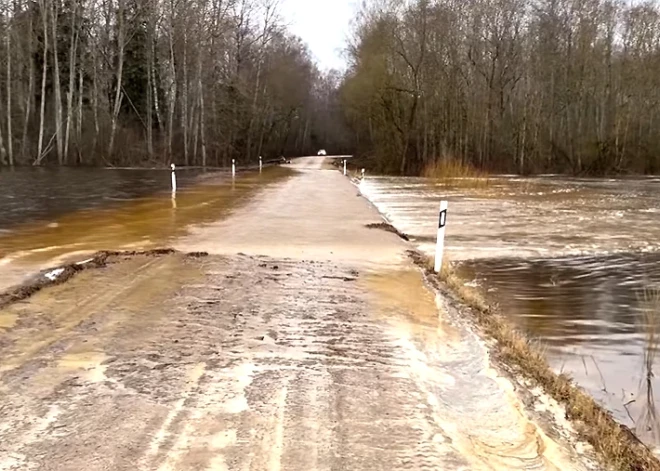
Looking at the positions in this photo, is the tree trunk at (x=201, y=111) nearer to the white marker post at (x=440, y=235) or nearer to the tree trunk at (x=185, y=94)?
the tree trunk at (x=185, y=94)

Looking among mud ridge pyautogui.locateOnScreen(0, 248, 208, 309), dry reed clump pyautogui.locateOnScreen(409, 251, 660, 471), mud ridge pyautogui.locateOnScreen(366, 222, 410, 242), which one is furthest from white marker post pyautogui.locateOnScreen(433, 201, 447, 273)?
mud ridge pyautogui.locateOnScreen(366, 222, 410, 242)

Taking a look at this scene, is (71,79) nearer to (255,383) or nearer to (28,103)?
(28,103)

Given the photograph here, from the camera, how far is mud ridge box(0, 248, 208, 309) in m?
7.83

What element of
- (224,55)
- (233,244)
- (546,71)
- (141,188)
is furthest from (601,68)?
(233,244)

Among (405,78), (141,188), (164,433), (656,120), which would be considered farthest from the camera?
(656,120)

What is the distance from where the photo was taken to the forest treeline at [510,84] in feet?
166

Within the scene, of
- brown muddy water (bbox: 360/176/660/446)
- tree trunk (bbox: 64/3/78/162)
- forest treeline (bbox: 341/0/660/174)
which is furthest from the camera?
forest treeline (bbox: 341/0/660/174)

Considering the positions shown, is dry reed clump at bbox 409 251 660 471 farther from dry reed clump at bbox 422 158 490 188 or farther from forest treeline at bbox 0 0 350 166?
forest treeline at bbox 0 0 350 166

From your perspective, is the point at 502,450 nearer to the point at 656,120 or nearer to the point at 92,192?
the point at 92,192

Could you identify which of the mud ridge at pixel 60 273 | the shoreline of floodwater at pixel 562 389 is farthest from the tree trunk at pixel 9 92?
the shoreline of floodwater at pixel 562 389

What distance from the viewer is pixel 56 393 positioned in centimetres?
484

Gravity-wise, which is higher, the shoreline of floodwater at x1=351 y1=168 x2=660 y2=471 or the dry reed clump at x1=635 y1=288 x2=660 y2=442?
the shoreline of floodwater at x1=351 y1=168 x2=660 y2=471

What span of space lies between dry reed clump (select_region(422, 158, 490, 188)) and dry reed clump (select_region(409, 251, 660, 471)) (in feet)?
113

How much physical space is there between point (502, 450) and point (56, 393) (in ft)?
9.94
